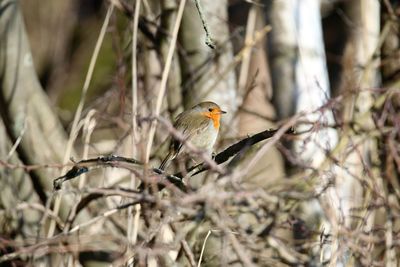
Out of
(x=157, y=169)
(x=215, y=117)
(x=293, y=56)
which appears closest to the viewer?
(x=157, y=169)

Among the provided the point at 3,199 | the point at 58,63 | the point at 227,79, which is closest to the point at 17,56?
the point at 3,199

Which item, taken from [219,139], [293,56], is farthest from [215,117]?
[293,56]

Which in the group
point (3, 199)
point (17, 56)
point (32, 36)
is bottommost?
point (3, 199)

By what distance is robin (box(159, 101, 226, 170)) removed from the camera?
14.4ft

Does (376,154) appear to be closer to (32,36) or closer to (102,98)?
(102,98)

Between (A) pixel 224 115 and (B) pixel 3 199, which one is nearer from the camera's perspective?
(B) pixel 3 199

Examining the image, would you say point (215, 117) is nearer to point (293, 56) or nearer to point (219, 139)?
point (219, 139)

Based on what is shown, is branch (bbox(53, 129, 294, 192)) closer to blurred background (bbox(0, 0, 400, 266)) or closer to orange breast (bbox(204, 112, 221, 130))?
blurred background (bbox(0, 0, 400, 266))

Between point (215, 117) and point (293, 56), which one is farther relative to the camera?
point (293, 56)

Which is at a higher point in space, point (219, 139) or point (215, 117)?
point (215, 117)

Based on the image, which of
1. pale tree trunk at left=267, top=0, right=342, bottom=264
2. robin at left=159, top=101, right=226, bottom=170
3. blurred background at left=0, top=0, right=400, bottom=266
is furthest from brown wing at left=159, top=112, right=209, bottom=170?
pale tree trunk at left=267, top=0, right=342, bottom=264

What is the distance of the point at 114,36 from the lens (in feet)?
14.6

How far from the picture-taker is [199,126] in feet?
15.2

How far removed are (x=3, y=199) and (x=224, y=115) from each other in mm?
1344
